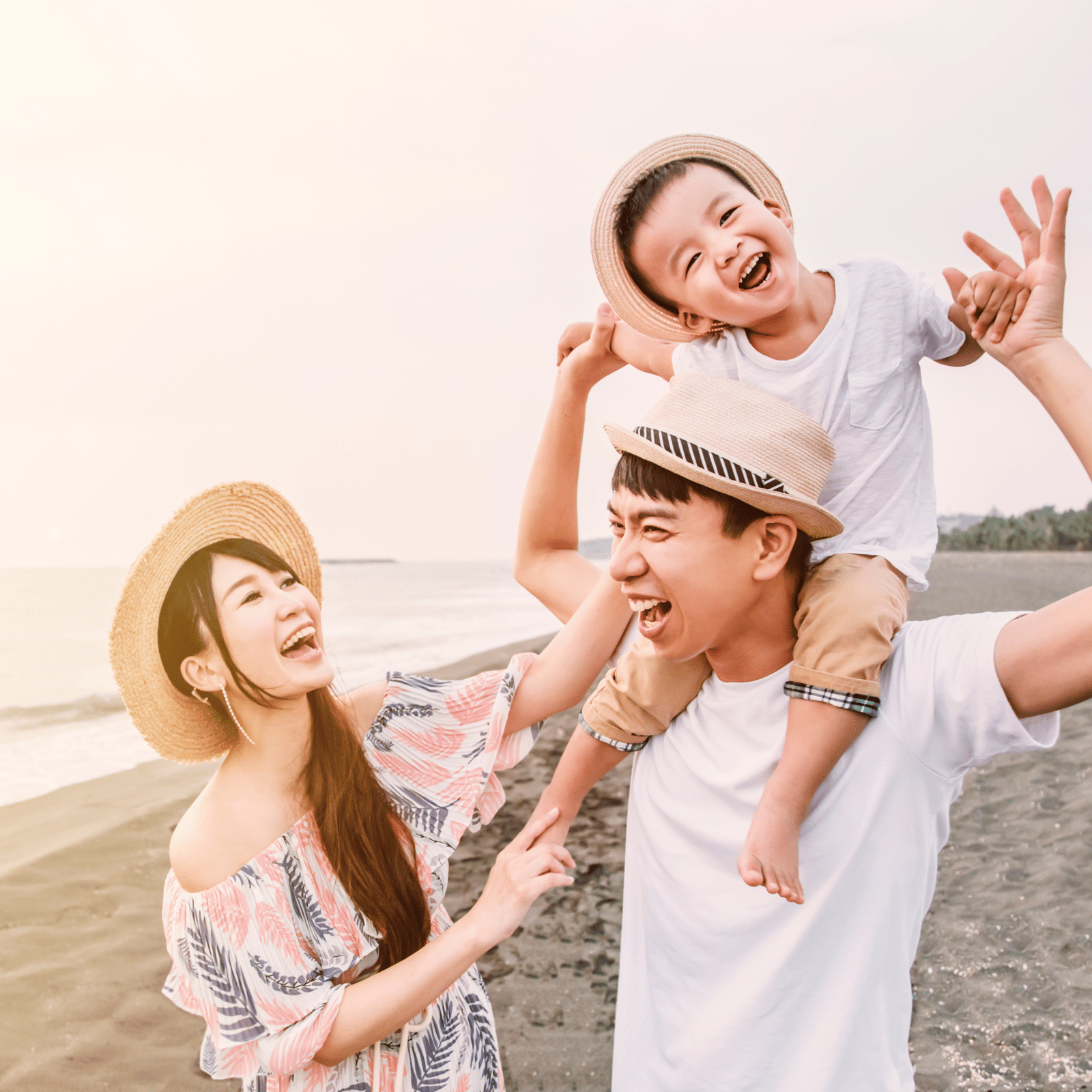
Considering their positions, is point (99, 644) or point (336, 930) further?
point (99, 644)

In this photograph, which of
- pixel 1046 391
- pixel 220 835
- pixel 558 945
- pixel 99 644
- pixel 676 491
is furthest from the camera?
pixel 99 644

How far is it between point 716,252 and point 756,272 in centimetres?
10

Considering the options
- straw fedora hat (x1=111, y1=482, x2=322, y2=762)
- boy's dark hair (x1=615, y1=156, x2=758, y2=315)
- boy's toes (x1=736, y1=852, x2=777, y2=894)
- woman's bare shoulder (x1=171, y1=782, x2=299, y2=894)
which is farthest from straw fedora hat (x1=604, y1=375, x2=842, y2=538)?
woman's bare shoulder (x1=171, y1=782, x2=299, y2=894)

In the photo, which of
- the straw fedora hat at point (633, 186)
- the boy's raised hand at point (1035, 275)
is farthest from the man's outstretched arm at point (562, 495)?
the boy's raised hand at point (1035, 275)

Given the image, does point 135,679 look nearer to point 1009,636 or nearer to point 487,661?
point 1009,636

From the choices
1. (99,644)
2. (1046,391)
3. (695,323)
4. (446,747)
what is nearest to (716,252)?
(695,323)

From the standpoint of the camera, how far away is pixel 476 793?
7.25ft

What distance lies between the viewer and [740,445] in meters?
1.66

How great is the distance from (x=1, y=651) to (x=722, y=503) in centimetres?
1552

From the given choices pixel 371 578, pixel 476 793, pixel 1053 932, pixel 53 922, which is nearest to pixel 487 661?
pixel 53 922

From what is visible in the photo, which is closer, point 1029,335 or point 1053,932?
point 1029,335

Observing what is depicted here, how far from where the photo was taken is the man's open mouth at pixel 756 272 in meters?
1.91

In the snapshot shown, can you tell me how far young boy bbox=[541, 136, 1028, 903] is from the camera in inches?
66.7

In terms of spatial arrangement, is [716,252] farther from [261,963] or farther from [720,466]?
[261,963]
